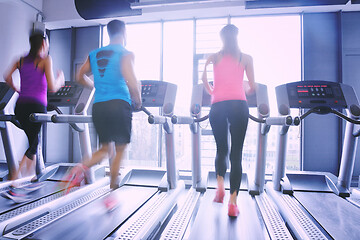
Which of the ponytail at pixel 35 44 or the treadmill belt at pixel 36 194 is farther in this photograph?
the ponytail at pixel 35 44

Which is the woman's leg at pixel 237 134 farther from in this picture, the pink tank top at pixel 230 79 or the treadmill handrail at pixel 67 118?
the treadmill handrail at pixel 67 118

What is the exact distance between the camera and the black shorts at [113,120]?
68.7 inches

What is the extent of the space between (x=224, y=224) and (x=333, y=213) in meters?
1.06

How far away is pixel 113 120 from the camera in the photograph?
1747 millimetres

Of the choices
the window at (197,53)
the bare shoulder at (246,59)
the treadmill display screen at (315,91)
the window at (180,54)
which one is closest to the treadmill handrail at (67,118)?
the bare shoulder at (246,59)

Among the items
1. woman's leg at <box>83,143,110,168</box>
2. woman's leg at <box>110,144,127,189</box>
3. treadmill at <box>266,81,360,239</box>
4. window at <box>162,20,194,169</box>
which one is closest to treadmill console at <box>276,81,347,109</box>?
treadmill at <box>266,81,360,239</box>

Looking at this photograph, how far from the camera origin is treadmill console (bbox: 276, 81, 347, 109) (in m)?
2.32

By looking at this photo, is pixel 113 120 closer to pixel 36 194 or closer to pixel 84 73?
pixel 84 73

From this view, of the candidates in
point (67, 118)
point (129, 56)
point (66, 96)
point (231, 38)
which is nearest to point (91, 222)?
point (67, 118)

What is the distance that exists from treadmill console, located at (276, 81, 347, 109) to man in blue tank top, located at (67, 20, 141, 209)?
5.24 ft

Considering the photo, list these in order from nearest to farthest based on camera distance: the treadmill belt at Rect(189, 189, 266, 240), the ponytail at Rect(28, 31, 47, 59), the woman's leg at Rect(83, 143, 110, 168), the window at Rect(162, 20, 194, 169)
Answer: the treadmill belt at Rect(189, 189, 266, 240), the woman's leg at Rect(83, 143, 110, 168), the ponytail at Rect(28, 31, 47, 59), the window at Rect(162, 20, 194, 169)

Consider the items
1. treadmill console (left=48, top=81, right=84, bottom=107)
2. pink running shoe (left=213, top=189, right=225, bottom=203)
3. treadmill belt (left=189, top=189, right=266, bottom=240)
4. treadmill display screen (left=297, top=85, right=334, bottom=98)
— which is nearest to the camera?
treadmill belt (left=189, top=189, right=266, bottom=240)

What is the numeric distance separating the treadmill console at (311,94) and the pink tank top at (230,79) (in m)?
0.85

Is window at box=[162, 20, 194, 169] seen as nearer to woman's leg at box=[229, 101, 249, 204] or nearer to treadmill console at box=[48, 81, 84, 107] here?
treadmill console at box=[48, 81, 84, 107]
